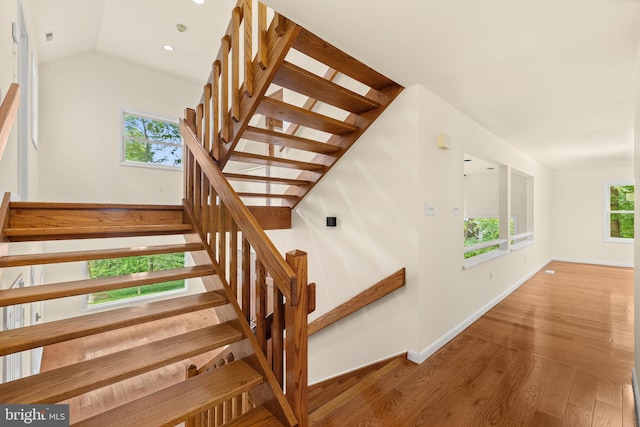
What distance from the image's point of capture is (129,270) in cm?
597

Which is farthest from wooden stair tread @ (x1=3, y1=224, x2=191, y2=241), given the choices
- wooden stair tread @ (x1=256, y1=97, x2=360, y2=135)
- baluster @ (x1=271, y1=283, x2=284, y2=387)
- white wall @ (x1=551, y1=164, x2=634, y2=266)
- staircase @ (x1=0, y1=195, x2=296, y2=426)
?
white wall @ (x1=551, y1=164, x2=634, y2=266)

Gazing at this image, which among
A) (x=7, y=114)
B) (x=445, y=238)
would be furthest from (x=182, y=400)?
(x=445, y=238)

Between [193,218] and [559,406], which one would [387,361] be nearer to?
[559,406]

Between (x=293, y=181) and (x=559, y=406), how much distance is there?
3.01m

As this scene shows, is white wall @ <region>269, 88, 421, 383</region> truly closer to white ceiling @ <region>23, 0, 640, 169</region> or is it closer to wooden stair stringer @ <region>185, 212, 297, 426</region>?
white ceiling @ <region>23, 0, 640, 169</region>

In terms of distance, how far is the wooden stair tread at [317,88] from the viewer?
2016mm

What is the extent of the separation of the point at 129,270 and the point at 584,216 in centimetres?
1038

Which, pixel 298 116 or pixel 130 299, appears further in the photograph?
pixel 130 299

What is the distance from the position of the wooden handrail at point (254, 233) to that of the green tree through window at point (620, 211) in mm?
8579

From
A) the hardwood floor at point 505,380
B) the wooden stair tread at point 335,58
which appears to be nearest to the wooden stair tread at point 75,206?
the wooden stair tread at point 335,58

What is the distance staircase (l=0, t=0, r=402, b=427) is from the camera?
1455mm

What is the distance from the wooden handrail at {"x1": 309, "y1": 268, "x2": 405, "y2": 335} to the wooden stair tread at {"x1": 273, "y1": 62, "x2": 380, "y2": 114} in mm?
1551

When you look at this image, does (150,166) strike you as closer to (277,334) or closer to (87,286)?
(87,286)

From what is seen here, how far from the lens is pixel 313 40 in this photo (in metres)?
1.91
